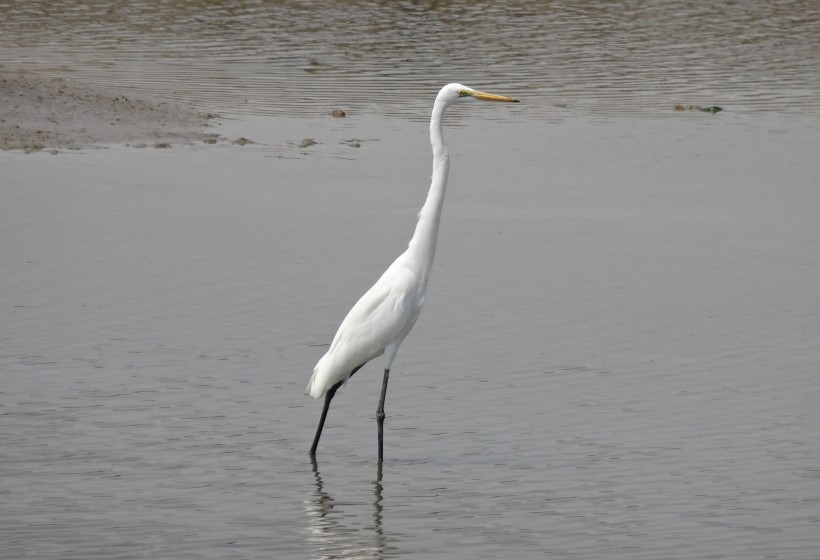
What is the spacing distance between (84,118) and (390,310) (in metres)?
9.00

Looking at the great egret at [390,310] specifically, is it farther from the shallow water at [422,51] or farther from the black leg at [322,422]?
the shallow water at [422,51]

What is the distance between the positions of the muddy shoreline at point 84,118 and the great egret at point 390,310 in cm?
766

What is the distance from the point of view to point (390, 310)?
7.12 m

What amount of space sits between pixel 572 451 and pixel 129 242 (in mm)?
5204

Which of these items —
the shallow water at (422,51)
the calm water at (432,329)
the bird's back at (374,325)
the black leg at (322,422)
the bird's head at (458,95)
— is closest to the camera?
the calm water at (432,329)

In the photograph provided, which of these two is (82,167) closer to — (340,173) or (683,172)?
(340,173)

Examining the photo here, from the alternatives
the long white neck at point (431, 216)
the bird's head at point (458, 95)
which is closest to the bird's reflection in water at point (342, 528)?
the long white neck at point (431, 216)

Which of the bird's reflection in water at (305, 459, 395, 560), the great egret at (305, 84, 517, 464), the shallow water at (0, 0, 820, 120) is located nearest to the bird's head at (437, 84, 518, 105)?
the great egret at (305, 84, 517, 464)

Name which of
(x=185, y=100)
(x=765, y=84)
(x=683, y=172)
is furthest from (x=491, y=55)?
(x=683, y=172)

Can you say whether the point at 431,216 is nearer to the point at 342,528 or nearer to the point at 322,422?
the point at 322,422

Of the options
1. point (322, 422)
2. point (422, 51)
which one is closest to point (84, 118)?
point (422, 51)

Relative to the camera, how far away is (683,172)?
14.0 meters

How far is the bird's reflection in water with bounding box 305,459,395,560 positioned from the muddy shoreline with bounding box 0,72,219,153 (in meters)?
8.43

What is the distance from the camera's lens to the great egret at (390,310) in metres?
7.12
